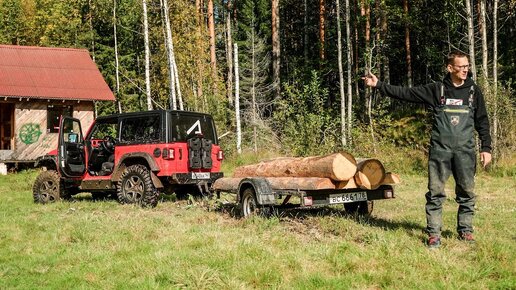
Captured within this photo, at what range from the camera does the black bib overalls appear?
225 inches

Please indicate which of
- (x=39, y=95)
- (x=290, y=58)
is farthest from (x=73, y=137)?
(x=290, y=58)

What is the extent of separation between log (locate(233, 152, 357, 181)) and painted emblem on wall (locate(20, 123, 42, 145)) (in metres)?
18.4

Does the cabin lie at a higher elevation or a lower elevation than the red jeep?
higher

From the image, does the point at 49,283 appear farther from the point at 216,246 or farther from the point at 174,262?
the point at 216,246

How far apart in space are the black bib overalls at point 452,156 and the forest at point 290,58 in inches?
462

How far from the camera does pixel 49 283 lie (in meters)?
4.82

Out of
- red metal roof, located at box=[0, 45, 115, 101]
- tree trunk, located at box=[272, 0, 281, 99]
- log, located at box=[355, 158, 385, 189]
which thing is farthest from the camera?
tree trunk, located at box=[272, 0, 281, 99]

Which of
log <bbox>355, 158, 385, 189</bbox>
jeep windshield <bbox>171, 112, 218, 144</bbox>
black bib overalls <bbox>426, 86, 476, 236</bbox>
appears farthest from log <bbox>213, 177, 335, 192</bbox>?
jeep windshield <bbox>171, 112, 218, 144</bbox>

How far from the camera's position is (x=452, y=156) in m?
5.76

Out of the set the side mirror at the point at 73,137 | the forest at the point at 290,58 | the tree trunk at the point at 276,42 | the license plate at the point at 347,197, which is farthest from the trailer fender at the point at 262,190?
the tree trunk at the point at 276,42

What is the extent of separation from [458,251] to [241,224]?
318 centimetres

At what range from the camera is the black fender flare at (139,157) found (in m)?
10.0

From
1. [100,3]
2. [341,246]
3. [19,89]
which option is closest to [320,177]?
[341,246]

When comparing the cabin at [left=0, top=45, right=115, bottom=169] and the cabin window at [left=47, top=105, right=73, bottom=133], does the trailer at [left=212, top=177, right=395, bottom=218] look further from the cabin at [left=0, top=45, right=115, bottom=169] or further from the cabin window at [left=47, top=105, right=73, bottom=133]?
the cabin window at [left=47, top=105, right=73, bottom=133]
